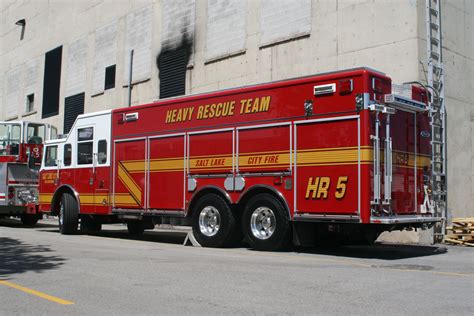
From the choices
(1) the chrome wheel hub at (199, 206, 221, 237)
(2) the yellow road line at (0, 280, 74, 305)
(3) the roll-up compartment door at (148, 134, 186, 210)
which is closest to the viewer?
(2) the yellow road line at (0, 280, 74, 305)

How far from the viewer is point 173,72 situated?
22.7 m

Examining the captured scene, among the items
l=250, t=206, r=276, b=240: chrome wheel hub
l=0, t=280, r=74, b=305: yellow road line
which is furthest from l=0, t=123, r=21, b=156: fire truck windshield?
l=0, t=280, r=74, b=305: yellow road line

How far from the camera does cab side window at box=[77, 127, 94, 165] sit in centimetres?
1528

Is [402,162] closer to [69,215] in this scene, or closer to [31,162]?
[69,215]

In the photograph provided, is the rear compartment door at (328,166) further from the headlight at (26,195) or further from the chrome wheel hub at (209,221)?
the headlight at (26,195)

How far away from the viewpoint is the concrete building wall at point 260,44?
1516 centimetres

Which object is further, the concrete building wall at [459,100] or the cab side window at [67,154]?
the cab side window at [67,154]

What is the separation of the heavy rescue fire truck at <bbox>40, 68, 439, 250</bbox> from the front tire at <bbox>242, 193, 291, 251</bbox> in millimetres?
21

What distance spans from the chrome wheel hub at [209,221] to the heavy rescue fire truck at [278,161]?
0.02 meters

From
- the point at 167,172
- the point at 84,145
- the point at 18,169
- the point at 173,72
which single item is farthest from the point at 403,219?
the point at 173,72

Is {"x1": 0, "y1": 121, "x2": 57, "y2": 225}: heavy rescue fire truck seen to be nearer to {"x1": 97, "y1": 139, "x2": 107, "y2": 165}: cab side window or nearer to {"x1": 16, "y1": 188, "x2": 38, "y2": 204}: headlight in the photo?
{"x1": 16, "y1": 188, "x2": 38, "y2": 204}: headlight

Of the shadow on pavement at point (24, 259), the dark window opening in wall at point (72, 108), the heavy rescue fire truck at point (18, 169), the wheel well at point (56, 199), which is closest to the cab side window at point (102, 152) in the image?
the wheel well at point (56, 199)

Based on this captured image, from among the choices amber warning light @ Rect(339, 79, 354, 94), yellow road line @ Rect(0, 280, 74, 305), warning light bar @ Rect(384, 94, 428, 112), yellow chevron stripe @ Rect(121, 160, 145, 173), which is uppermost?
amber warning light @ Rect(339, 79, 354, 94)

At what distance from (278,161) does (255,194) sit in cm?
93
